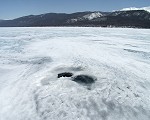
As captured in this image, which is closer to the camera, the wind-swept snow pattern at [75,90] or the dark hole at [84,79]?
the wind-swept snow pattern at [75,90]

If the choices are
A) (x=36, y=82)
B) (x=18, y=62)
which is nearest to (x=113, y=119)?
(x=36, y=82)

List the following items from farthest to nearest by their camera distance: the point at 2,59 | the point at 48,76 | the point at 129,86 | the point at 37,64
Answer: the point at 2,59, the point at 37,64, the point at 48,76, the point at 129,86

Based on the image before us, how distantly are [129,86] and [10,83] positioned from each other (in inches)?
202

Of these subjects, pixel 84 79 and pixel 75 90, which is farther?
pixel 84 79

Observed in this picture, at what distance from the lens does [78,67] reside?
1168 centimetres

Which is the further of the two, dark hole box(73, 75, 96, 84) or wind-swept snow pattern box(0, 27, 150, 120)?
dark hole box(73, 75, 96, 84)

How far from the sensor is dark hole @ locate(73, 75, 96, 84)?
378 inches

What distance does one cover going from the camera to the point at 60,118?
6617 millimetres

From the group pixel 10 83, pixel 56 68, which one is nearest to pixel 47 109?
pixel 10 83

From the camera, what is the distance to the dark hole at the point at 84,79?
378 inches

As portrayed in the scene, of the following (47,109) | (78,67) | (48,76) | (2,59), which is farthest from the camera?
(2,59)

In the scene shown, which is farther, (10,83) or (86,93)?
(10,83)

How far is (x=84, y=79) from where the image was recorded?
9.90 metres

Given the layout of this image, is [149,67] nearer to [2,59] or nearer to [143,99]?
[143,99]
